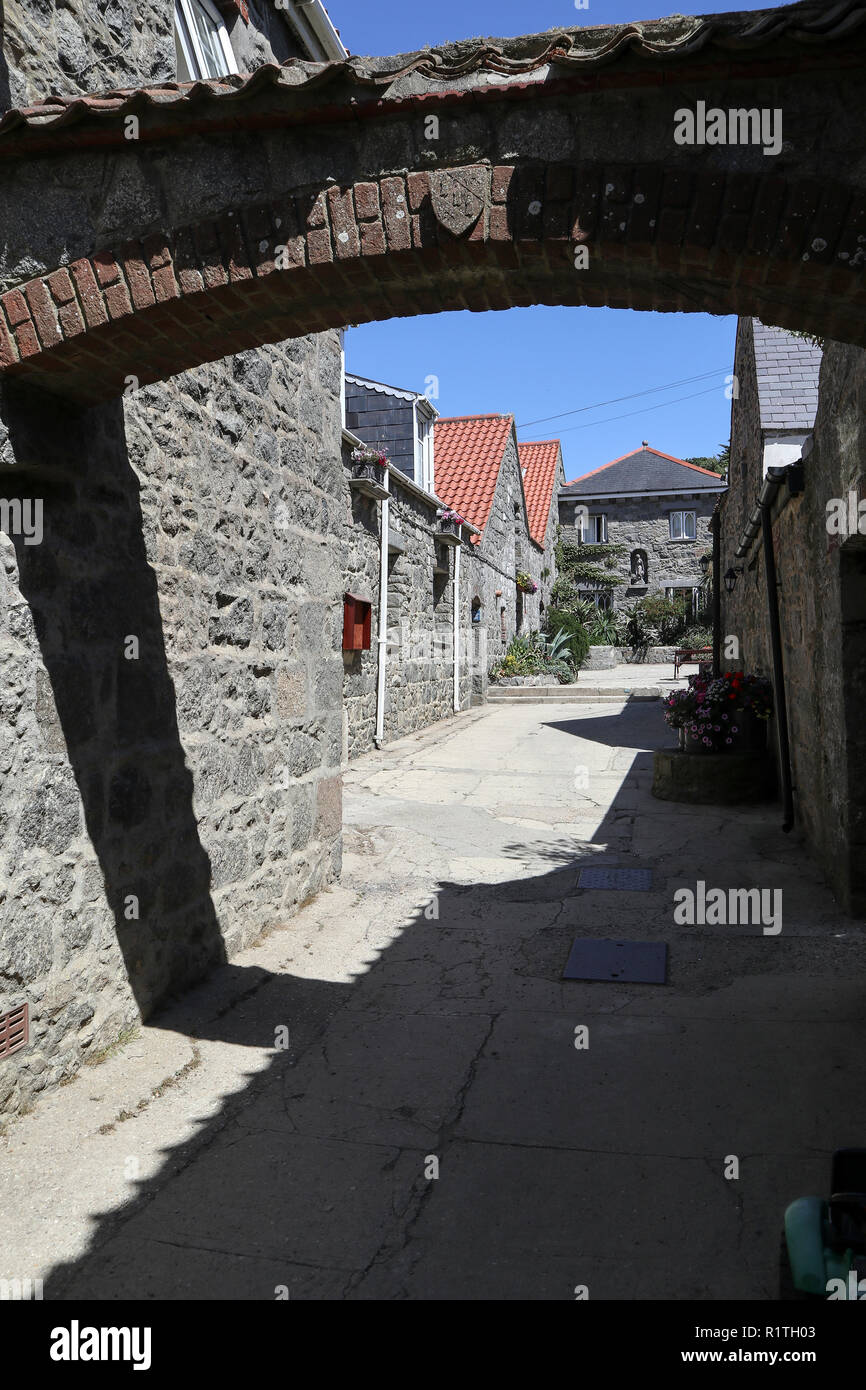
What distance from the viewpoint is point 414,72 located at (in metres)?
2.64

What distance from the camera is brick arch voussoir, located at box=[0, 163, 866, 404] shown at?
2.42 m

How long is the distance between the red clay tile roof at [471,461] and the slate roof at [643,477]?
12013 mm

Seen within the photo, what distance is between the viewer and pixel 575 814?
792 cm

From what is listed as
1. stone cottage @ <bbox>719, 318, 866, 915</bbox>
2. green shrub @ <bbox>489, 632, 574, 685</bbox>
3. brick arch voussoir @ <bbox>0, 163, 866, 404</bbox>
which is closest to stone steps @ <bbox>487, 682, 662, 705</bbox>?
green shrub @ <bbox>489, 632, 574, 685</bbox>

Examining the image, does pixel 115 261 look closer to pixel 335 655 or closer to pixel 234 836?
pixel 234 836

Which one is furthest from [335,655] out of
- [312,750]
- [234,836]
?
[234,836]

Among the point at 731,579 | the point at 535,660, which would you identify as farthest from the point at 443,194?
the point at 535,660

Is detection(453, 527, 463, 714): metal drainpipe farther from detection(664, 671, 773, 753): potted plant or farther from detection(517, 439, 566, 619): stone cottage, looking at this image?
detection(517, 439, 566, 619): stone cottage

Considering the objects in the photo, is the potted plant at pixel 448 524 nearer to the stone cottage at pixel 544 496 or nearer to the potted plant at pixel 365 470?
the potted plant at pixel 365 470

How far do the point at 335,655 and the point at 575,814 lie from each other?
2988 mm

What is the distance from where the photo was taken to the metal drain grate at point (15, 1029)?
301cm

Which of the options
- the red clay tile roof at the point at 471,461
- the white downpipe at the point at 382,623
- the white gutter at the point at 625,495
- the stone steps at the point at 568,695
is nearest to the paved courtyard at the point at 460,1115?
the white downpipe at the point at 382,623

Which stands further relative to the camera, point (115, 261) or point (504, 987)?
point (504, 987)

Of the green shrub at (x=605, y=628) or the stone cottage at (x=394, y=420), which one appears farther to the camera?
the green shrub at (x=605, y=628)
